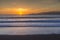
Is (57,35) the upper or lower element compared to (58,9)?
lower

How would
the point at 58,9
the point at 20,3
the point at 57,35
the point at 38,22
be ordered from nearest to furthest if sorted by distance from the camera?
the point at 57,35, the point at 38,22, the point at 58,9, the point at 20,3

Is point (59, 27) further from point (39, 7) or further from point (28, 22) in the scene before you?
point (39, 7)

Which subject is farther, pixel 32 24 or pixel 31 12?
pixel 31 12

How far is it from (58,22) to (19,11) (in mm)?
1230

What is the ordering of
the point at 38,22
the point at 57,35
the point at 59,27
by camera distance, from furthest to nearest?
the point at 38,22 → the point at 59,27 → the point at 57,35

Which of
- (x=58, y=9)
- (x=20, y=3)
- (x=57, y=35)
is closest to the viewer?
(x=57, y=35)

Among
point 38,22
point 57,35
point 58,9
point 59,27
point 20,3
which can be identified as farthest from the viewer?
point 20,3

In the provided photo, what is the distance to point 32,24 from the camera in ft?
11.3

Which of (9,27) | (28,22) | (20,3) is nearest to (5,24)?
(9,27)

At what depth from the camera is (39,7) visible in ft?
14.8

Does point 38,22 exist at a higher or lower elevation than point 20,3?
lower

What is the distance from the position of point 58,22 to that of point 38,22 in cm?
39

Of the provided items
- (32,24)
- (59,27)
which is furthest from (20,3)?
(59,27)

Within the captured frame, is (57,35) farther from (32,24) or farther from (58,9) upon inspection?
(58,9)
